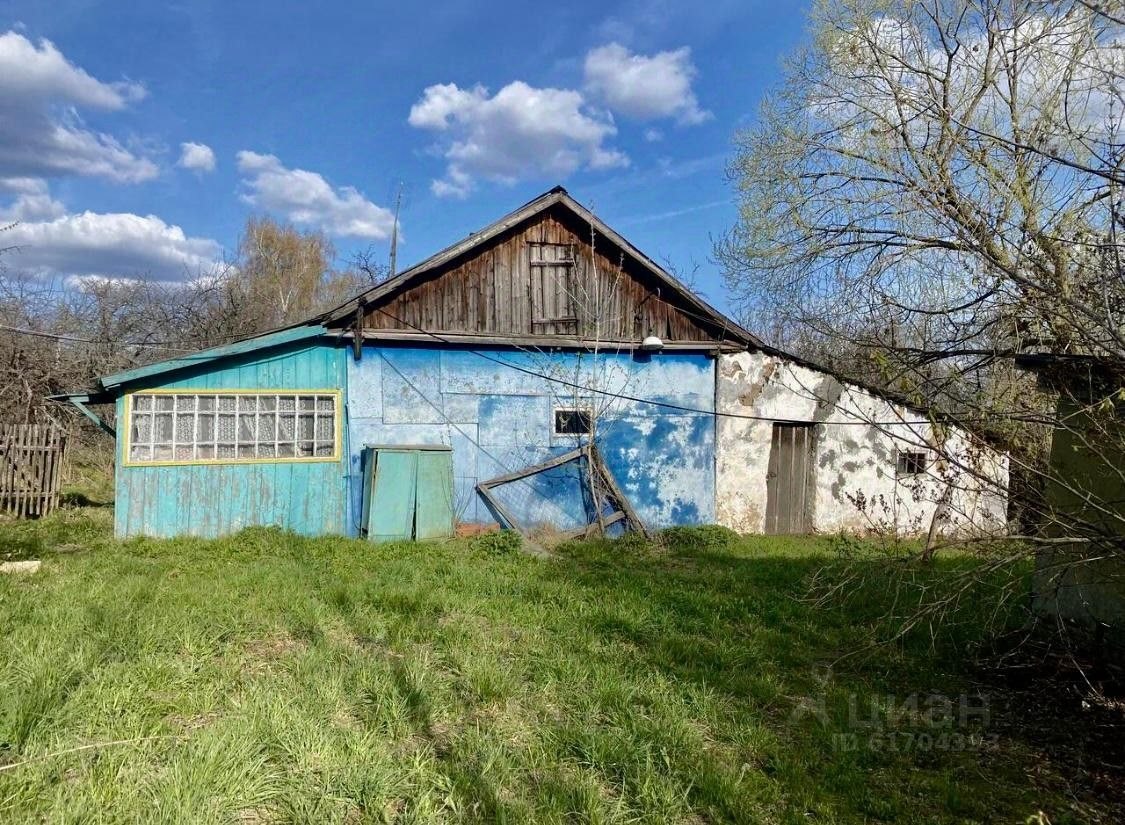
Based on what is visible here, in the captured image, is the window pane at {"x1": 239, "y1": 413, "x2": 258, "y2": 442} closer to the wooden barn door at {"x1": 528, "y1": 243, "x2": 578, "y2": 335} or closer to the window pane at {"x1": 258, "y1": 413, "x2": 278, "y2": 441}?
the window pane at {"x1": 258, "y1": 413, "x2": 278, "y2": 441}

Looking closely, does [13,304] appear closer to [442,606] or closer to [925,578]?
[442,606]

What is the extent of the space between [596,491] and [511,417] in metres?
1.90

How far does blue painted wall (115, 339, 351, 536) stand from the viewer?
9.03 m

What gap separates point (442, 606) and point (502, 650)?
119cm

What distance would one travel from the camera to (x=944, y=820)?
3.32m

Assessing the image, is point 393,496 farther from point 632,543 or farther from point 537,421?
point 632,543

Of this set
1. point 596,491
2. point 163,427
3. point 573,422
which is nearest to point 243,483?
point 163,427

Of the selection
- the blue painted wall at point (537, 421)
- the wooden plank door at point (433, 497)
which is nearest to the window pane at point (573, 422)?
the blue painted wall at point (537, 421)

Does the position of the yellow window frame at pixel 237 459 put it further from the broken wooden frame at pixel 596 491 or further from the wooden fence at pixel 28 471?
the wooden fence at pixel 28 471

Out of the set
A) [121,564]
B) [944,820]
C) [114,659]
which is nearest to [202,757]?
[114,659]

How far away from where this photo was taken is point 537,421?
36.4 feet

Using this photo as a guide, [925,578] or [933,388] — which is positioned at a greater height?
[933,388]

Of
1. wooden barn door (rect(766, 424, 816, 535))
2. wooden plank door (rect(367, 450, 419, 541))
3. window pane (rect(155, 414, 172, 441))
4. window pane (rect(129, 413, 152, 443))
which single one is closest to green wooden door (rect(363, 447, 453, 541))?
wooden plank door (rect(367, 450, 419, 541))

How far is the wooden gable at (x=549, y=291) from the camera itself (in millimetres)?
10641
